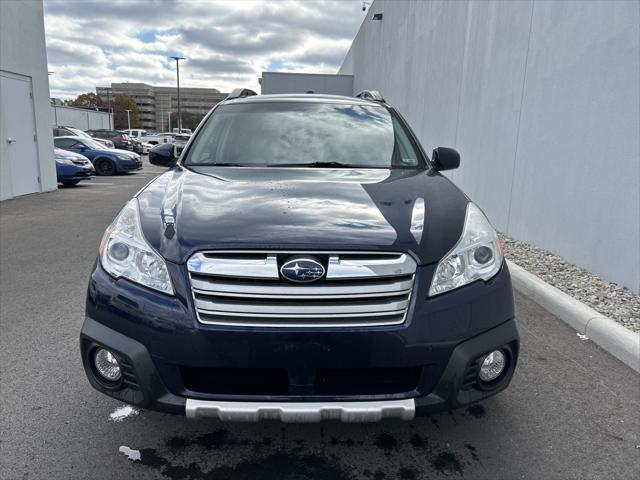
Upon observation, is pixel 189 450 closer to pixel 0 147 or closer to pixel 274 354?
pixel 274 354

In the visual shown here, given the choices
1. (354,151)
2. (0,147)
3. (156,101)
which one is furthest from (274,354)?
(156,101)

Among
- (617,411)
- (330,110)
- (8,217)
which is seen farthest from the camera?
(8,217)

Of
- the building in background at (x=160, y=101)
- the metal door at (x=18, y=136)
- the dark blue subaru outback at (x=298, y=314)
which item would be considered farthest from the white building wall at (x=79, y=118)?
the building in background at (x=160, y=101)

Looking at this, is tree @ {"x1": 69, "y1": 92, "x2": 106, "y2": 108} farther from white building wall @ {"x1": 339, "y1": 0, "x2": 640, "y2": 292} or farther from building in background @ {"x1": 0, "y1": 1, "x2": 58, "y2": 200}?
white building wall @ {"x1": 339, "y1": 0, "x2": 640, "y2": 292}

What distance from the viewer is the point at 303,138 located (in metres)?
3.54

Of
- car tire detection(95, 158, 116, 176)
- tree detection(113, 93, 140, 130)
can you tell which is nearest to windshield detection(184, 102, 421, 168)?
car tire detection(95, 158, 116, 176)

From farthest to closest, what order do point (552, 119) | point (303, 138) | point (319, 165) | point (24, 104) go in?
1. point (24, 104)
2. point (552, 119)
3. point (303, 138)
4. point (319, 165)

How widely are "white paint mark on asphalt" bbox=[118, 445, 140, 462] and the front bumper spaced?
414 mm

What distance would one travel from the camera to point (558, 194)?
571 cm

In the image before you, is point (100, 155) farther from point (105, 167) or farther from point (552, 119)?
point (552, 119)

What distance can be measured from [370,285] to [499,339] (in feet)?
2.06

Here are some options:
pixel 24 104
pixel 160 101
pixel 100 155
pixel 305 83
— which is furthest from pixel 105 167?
pixel 160 101

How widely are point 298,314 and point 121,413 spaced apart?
1.43 m

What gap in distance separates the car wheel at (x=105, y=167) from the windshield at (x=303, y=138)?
1564cm
